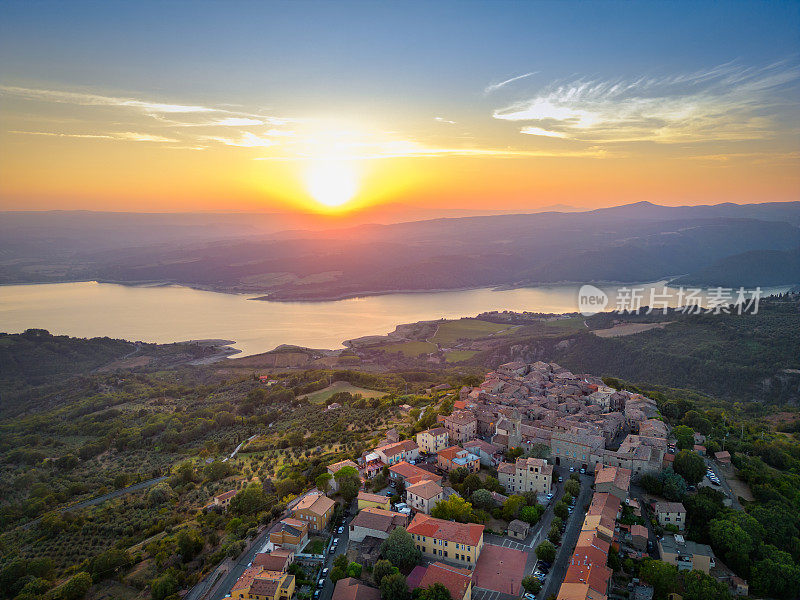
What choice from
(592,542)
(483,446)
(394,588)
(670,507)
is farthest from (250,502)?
(670,507)

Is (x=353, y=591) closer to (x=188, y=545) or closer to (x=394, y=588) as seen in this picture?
(x=394, y=588)

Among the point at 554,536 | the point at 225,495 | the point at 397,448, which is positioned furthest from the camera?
the point at 397,448

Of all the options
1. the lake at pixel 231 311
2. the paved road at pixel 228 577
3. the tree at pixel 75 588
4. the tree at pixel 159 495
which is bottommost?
the lake at pixel 231 311

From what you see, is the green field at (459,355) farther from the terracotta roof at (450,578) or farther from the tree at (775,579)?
the terracotta roof at (450,578)

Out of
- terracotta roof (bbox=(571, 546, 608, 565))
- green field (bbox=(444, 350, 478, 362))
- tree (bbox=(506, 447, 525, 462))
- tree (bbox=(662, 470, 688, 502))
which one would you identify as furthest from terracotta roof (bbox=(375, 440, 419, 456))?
green field (bbox=(444, 350, 478, 362))

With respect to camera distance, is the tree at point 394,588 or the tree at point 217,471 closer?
the tree at point 394,588

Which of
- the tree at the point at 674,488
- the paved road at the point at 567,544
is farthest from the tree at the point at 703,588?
the tree at the point at 674,488
